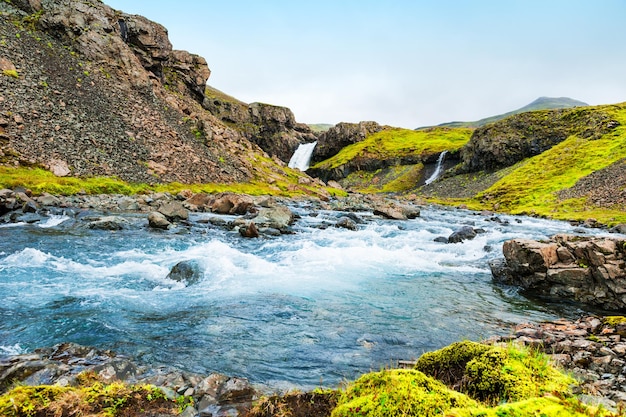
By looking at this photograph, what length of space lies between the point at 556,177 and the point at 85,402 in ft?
236

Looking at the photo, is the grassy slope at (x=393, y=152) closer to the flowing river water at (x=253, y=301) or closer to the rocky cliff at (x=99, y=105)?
the rocky cliff at (x=99, y=105)

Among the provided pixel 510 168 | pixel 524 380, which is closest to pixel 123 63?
pixel 524 380

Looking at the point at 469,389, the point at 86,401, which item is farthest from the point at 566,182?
the point at 86,401

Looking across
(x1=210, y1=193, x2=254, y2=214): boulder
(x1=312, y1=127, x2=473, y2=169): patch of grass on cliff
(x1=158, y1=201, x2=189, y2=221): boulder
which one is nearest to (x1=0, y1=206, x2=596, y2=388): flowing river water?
(x1=158, y1=201, x2=189, y2=221): boulder

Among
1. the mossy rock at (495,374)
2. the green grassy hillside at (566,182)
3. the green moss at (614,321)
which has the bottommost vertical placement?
the green moss at (614,321)

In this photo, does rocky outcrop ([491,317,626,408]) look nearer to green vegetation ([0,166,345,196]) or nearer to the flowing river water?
the flowing river water

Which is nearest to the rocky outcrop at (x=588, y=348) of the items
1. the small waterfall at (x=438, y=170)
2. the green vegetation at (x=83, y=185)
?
the green vegetation at (x=83, y=185)

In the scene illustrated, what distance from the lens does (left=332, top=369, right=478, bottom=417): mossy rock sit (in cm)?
380

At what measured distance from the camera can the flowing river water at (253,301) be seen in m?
8.95

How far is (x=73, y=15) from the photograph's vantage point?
2080 inches

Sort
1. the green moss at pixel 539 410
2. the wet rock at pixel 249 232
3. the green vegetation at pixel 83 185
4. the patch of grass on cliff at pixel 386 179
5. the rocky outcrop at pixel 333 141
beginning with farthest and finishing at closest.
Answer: the rocky outcrop at pixel 333 141 → the patch of grass on cliff at pixel 386 179 → the green vegetation at pixel 83 185 → the wet rock at pixel 249 232 → the green moss at pixel 539 410

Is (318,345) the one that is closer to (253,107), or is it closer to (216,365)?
Result: (216,365)

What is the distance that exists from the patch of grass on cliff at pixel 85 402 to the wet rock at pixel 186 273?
976 centimetres

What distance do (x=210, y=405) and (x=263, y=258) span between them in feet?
47.6
